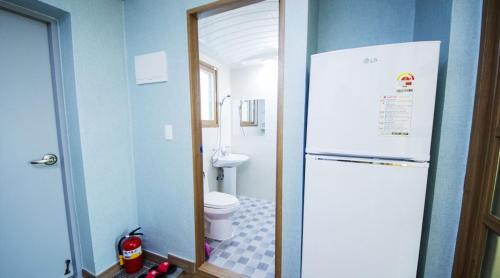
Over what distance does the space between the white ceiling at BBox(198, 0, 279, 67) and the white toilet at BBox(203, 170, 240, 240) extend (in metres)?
1.77

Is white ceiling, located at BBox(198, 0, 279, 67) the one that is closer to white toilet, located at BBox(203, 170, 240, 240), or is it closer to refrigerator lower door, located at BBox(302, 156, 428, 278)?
refrigerator lower door, located at BBox(302, 156, 428, 278)

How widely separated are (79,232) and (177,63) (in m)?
1.52

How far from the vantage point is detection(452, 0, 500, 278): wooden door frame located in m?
0.70

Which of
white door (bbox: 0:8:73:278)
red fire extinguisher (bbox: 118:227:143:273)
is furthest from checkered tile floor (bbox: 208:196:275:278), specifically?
white door (bbox: 0:8:73:278)

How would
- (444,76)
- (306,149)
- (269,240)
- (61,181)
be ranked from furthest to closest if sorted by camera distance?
(269,240), (61,181), (306,149), (444,76)

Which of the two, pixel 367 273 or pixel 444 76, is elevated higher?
pixel 444 76

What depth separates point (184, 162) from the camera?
1391 millimetres

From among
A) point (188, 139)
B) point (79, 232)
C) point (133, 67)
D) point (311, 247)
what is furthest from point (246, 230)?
point (133, 67)

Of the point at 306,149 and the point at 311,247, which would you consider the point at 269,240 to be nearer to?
A: the point at 311,247

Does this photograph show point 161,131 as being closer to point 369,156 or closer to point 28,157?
point 28,157

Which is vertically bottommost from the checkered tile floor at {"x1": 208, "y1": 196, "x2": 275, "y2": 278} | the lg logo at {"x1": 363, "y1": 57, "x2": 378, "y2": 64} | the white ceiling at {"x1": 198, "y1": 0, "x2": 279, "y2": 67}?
the checkered tile floor at {"x1": 208, "y1": 196, "x2": 275, "y2": 278}

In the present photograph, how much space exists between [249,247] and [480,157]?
69.5 inches

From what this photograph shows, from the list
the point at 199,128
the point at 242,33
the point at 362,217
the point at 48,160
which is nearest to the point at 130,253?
the point at 48,160

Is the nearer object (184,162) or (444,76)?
(444,76)
